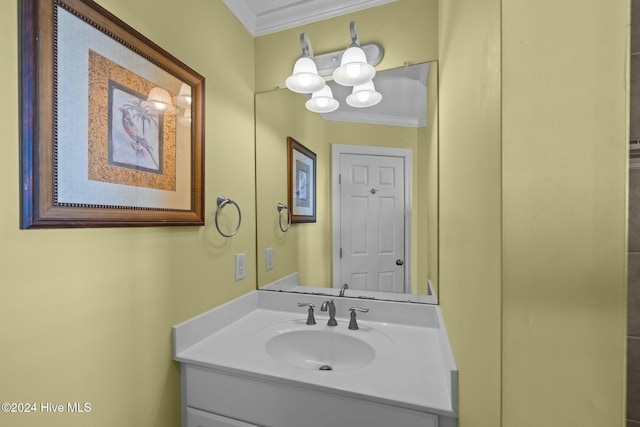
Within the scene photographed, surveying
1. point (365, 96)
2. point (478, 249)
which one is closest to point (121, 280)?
point (478, 249)

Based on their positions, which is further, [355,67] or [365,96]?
[365,96]

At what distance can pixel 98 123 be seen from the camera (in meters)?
0.73

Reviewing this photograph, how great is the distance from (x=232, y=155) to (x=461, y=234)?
104 centimetres

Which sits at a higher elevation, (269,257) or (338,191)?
(338,191)

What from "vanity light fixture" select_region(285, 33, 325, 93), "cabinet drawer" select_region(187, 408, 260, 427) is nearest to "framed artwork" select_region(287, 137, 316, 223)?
"vanity light fixture" select_region(285, 33, 325, 93)

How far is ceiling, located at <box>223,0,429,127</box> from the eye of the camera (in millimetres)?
1253

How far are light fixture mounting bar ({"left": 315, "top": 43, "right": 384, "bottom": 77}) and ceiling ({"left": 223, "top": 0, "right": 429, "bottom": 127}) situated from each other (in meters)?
0.05

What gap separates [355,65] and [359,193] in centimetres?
58

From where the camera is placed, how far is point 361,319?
1286mm

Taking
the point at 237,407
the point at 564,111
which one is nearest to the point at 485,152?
the point at 564,111

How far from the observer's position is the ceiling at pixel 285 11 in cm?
129

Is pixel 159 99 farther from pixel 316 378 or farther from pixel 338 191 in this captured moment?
pixel 316 378

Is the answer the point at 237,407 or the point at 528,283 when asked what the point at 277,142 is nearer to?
the point at 237,407

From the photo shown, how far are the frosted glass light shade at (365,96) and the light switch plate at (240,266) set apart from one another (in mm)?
943
